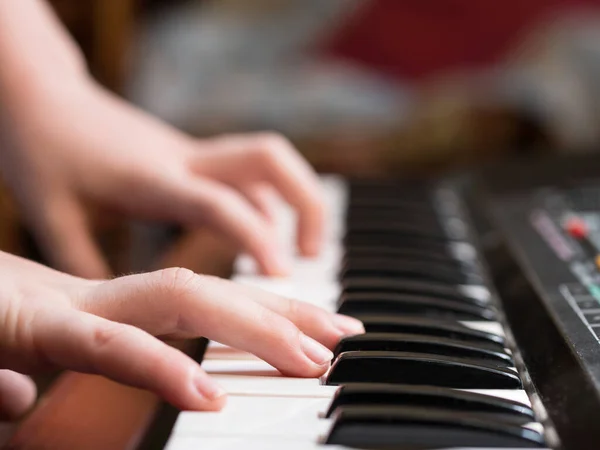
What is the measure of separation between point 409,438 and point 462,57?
236 cm

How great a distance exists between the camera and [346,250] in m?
0.87

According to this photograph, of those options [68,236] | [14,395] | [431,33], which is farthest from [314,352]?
[431,33]

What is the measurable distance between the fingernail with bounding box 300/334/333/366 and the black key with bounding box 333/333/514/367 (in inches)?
0.8

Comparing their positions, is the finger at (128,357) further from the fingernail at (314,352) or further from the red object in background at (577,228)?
the red object in background at (577,228)

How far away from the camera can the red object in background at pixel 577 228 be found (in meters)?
0.88

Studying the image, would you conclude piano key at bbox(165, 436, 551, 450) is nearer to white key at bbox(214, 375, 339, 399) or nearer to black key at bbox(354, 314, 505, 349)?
white key at bbox(214, 375, 339, 399)

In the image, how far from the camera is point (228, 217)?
83 centimetres

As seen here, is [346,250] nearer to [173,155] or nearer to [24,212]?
[173,155]

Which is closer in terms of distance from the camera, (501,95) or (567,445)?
(567,445)

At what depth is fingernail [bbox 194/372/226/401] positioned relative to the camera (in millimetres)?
512

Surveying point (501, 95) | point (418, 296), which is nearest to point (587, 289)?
point (418, 296)

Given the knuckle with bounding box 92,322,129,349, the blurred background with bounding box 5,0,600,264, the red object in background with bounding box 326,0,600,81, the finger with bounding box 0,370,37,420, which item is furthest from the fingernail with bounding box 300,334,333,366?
the red object in background with bounding box 326,0,600,81

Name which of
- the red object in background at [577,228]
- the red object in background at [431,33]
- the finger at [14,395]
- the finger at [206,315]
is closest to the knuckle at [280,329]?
the finger at [206,315]

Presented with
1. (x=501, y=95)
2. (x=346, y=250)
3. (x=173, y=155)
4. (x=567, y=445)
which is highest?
(x=501, y=95)
